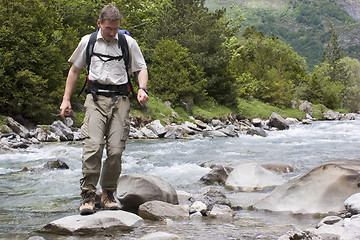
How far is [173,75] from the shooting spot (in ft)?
100

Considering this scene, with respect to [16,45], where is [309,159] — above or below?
below

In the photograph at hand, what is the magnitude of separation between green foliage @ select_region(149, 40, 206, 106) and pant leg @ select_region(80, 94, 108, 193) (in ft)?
81.4

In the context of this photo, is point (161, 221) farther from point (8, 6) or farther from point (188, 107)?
point (188, 107)

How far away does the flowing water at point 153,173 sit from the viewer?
4.71 metres

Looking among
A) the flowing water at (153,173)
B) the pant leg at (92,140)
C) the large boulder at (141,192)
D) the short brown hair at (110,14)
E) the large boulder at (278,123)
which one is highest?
the short brown hair at (110,14)

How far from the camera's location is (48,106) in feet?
63.8

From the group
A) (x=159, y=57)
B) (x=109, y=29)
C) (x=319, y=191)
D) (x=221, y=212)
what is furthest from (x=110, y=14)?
(x=159, y=57)

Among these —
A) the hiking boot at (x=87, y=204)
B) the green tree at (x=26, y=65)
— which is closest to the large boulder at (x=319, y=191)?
the hiking boot at (x=87, y=204)

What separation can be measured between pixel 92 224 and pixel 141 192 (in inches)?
55.7

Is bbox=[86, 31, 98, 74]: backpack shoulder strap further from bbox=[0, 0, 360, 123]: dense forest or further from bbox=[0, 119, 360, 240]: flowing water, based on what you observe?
bbox=[0, 0, 360, 123]: dense forest

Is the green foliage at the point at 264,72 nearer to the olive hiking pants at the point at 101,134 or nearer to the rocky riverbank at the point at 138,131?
the rocky riverbank at the point at 138,131

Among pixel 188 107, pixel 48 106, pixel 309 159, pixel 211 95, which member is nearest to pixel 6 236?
pixel 309 159

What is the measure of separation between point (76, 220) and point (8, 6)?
17651 millimetres

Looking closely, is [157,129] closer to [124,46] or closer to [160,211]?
[160,211]
